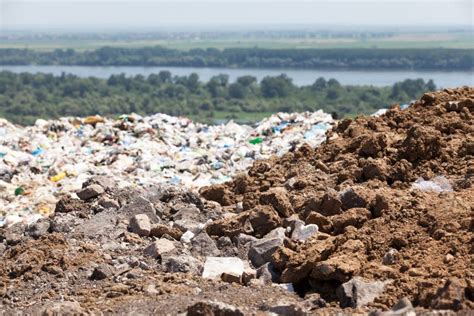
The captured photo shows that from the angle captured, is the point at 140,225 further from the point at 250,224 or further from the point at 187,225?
the point at 250,224

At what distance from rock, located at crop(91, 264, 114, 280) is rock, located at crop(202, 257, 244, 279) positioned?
57 cm

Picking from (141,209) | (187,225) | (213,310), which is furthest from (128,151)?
(213,310)

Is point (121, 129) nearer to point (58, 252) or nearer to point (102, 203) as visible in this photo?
point (102, 203)

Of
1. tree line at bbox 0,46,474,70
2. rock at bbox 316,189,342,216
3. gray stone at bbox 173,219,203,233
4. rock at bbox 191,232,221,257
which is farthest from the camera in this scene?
tree line at bbox 0,46,474,70

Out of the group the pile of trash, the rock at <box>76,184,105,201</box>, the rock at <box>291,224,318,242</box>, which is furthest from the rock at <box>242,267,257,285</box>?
the pile of trash

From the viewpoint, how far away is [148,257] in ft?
17.3

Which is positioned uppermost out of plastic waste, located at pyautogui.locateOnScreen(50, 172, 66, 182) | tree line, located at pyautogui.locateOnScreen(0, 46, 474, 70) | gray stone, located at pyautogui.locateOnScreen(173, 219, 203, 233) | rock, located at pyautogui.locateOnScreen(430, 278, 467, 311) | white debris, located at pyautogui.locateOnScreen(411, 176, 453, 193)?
white debris, located at pyautogui.locateOnScreen(411, 176, 453, 193)

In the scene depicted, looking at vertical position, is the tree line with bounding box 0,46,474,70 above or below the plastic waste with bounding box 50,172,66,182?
below

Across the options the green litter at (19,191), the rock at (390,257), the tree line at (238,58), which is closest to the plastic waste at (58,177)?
the green litter at (19,191)

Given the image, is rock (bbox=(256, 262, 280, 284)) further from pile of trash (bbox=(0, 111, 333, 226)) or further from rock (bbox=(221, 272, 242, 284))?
pile of trash (bbox=(0, 111, 333, 226))

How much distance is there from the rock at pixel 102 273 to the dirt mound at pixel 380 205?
39.0 inches

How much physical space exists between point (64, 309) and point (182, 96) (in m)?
50.0

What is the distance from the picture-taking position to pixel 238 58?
84.6 m

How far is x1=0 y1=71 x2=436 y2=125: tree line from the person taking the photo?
44.8 meters
